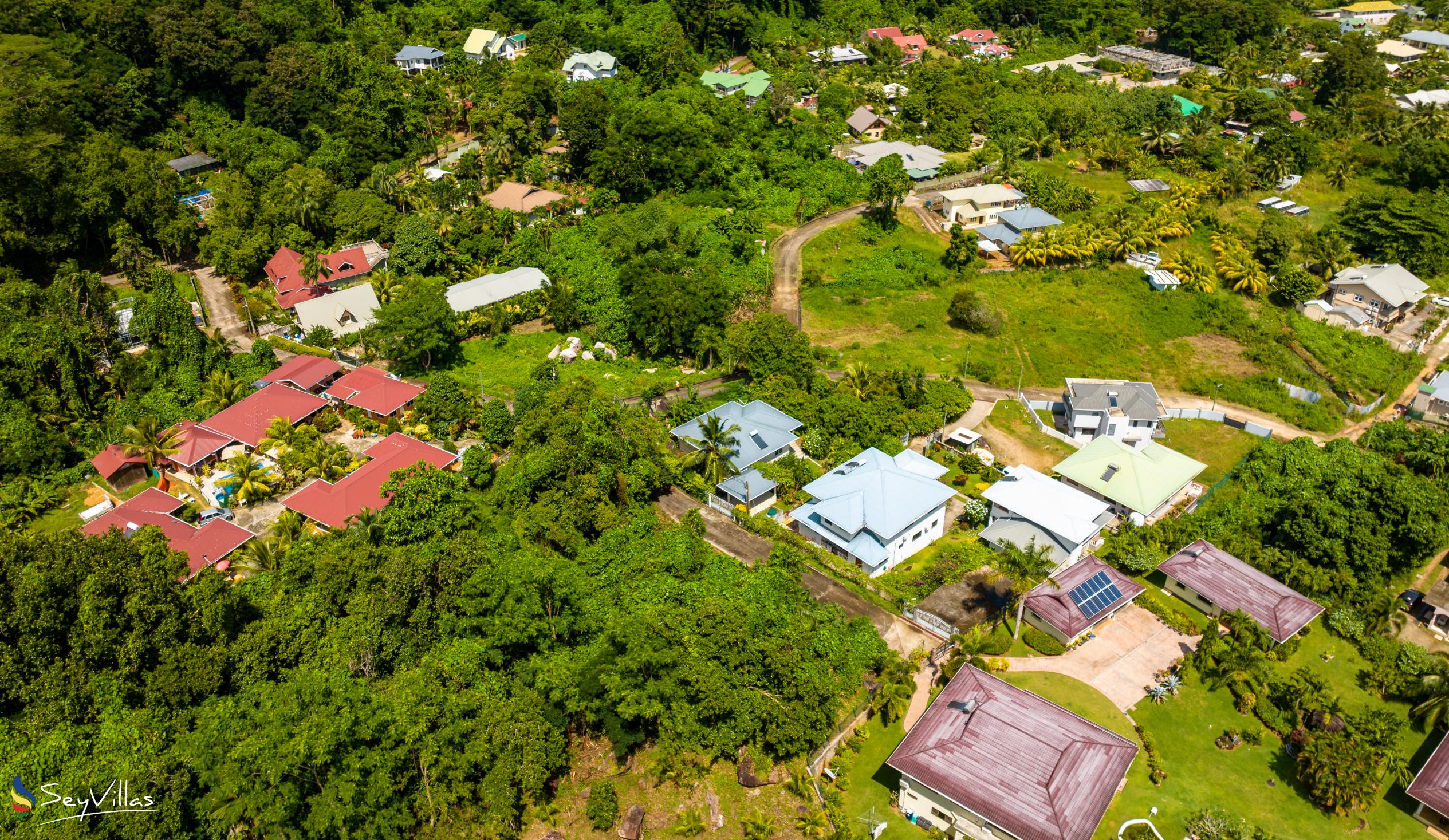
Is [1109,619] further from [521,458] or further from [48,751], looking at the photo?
[48,751]

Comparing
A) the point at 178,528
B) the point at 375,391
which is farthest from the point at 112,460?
the point at 375,391

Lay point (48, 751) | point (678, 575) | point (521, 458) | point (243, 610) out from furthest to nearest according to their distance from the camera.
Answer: point (521, 458) → point (678, 575) → point (243, 610) → point (48, 751)

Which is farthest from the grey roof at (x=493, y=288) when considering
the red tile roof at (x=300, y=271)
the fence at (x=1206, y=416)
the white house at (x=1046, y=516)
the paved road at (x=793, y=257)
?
the fence at (x=1206, y=416)

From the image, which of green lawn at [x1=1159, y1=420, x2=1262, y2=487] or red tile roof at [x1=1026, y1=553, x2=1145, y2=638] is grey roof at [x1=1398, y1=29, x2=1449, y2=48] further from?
red tile roof at [x1=1026, y1=553, x2=1145, y2=638]

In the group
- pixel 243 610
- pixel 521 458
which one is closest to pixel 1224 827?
pixel 521 458

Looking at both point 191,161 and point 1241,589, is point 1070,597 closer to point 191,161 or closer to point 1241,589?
point 1241,589

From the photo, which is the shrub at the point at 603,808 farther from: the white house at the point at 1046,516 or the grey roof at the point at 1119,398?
the grey roof at the point at 1119,398
